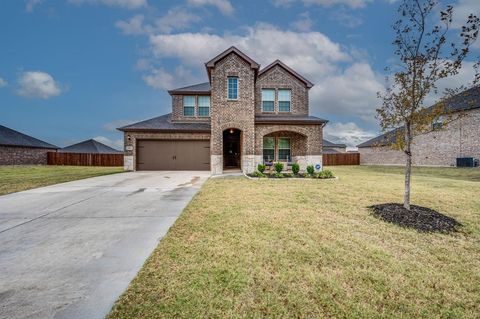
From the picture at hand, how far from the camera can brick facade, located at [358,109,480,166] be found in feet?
66.8

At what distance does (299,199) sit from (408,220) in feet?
8.89

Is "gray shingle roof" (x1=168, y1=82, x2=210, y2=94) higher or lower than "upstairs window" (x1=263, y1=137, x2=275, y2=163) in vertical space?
higher

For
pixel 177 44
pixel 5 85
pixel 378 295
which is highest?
pixel 5 85

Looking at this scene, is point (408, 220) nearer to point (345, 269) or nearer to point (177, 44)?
point (345, 269)

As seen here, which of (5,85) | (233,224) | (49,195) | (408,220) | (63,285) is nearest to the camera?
(63,285)

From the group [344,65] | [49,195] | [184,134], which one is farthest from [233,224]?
[344,65]

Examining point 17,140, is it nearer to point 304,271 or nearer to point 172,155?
point 172,155

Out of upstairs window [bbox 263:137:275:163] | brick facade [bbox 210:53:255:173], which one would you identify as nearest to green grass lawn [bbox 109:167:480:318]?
brick facade [bbox 210:53:255:173]

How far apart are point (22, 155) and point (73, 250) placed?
3302cm

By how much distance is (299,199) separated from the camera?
21.7 ft

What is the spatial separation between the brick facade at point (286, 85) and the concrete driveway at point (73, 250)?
46.4 feet

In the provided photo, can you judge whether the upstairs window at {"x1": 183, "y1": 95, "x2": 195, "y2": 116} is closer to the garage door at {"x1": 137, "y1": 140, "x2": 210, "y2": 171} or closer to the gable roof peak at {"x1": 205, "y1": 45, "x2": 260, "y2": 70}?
the garage door at {"x1": 137, "y1": 140, "x2": 210, "y2": 171}

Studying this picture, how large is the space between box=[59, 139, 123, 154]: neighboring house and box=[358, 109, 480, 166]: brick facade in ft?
126

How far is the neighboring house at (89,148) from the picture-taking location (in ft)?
109
